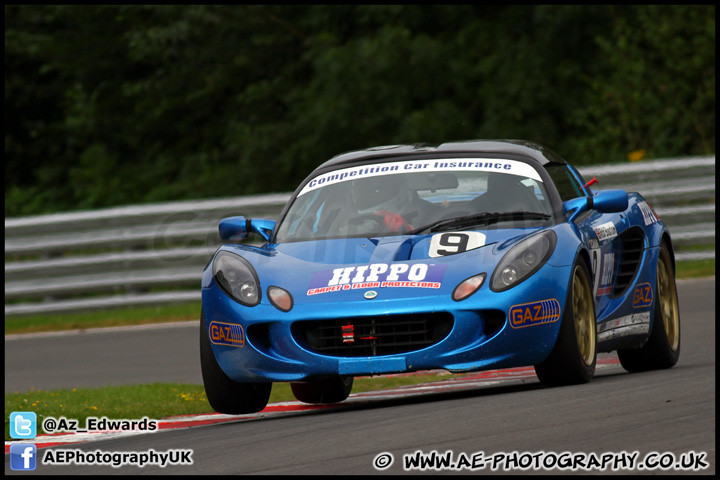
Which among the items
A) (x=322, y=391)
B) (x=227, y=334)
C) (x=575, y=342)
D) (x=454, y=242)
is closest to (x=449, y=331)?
(x=454, y=242)

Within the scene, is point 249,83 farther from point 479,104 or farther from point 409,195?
point 409,195

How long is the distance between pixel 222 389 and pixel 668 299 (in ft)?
10.6

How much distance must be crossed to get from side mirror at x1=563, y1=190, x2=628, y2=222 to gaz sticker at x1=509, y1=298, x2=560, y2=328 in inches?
38.2

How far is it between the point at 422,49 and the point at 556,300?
1701cm

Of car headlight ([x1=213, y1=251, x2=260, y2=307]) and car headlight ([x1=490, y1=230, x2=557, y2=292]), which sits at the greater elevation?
→ car headlight ([x1=490, y1=230, x2=557, y2=292])

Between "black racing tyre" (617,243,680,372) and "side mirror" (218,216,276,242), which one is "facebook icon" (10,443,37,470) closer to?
"side mirror" (218,216,276,242)

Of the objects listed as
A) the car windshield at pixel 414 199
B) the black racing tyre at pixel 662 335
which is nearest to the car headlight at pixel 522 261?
the car windshield at pixel 414 199

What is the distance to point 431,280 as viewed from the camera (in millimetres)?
6699

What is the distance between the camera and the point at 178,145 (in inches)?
1115

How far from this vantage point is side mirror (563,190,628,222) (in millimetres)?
7598

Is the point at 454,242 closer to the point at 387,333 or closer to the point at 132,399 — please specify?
the point at 387,333

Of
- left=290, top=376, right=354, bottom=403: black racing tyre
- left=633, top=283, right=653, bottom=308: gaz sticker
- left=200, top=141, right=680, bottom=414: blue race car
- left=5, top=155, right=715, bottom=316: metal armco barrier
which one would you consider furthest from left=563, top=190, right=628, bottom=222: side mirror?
left=5, top=155, right=715, bottom=316: metal armco barrier

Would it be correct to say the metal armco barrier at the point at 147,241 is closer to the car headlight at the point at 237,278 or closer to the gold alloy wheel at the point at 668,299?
the gold alloy wheel at the point at 668,299

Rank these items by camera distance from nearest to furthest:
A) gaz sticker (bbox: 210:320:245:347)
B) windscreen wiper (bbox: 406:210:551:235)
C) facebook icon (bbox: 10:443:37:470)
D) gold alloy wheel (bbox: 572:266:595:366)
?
facebook icon (bbox: 10:443:37:470) → gaz sticker (bbox: 210:320:245:347) → gold alloy wheel (bbox: 572:266:595:366) → windscreen wiper (bbox: 406:210:551:235)
